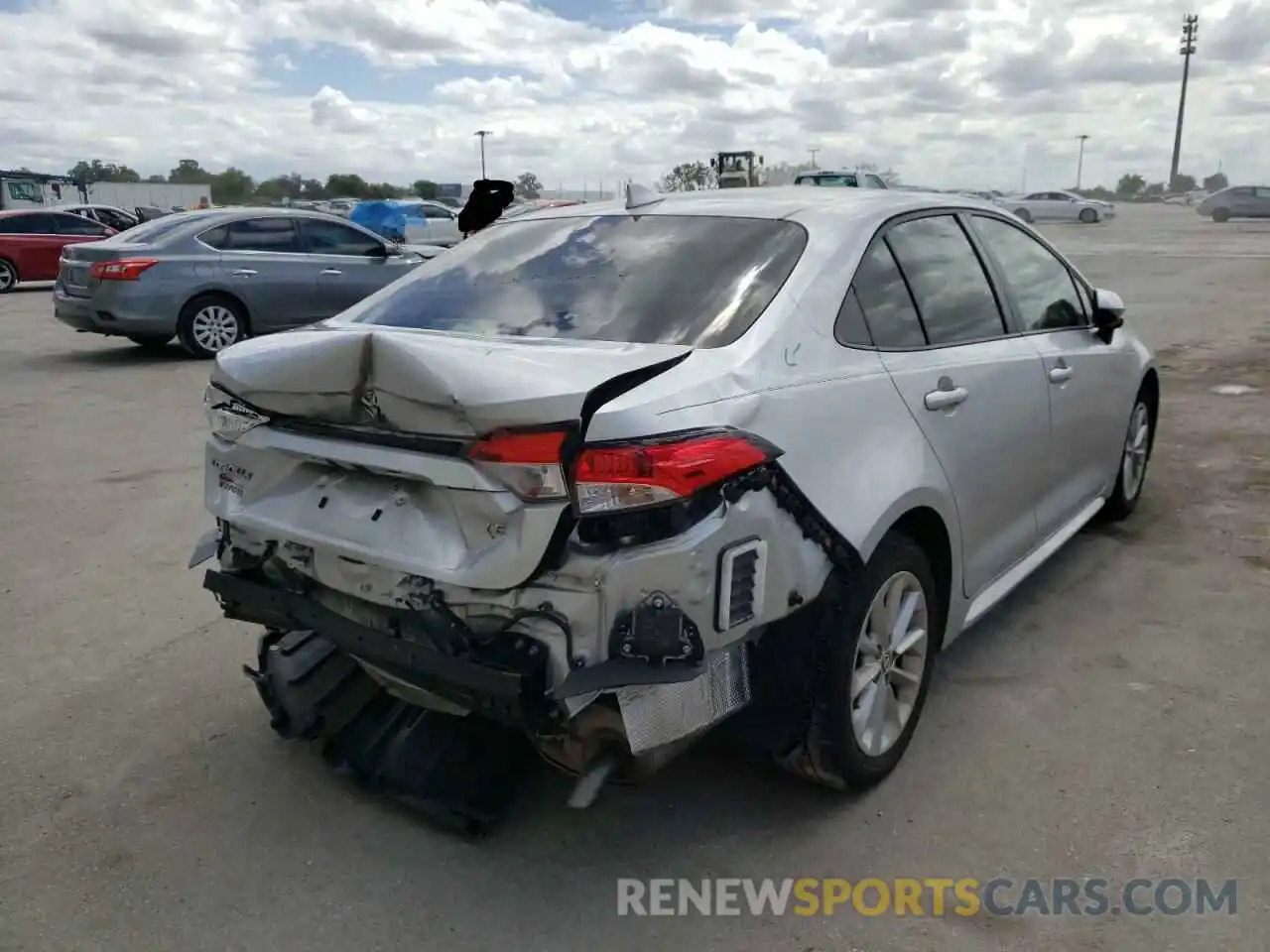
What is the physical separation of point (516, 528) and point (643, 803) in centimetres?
114

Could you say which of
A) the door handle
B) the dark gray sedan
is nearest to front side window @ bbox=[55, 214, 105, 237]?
the dark gray sedan

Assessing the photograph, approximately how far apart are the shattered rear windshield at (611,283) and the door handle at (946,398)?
0.61 metres

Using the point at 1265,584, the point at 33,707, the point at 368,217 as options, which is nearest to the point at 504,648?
the point at 33,707

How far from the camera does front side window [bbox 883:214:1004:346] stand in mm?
3422

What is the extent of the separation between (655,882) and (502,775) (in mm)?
567

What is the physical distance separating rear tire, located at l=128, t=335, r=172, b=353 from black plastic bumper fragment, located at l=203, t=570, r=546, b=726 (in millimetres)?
9544

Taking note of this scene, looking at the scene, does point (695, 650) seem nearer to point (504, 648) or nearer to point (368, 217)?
point (504, 648)

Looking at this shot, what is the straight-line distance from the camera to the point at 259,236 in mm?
11508

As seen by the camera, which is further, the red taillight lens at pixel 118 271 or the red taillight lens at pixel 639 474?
the red taillight lens at pixel 118 271

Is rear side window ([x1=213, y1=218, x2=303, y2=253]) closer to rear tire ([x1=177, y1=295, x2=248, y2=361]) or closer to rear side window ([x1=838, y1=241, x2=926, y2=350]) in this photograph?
rear tire ([x1=177, y1=295, x2=248, y2=361])

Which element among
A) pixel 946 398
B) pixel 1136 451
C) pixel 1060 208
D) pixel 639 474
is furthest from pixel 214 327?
pixel 1060 208

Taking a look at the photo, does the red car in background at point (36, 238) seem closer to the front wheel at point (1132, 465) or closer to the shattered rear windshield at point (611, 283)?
the shattered rear windshield at point (611, 283)

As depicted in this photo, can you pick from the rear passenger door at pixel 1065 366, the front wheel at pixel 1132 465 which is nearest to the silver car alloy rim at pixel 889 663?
the rear passenger door at pixel 1065 366

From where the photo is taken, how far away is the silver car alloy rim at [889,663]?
9.77 feet
